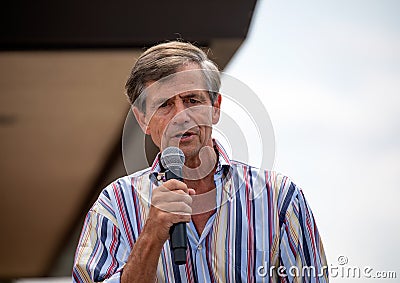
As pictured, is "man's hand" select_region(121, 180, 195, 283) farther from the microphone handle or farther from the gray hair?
the gray hair

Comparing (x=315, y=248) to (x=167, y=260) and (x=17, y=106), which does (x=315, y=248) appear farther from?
(x=17, y=106)

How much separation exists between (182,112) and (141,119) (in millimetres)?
205

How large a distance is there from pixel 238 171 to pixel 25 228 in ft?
25.6

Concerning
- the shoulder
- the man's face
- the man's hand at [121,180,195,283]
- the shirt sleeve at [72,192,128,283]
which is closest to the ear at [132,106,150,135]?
the man's face

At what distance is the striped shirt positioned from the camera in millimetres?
2051

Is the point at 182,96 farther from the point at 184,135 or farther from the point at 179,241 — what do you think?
the point at 179,241

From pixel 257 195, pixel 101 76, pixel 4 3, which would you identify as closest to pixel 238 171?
pixel 257 195

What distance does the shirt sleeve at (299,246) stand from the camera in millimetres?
2043

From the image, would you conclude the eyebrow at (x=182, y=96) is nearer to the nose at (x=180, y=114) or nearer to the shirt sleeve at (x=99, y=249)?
the nose at (x=180, y=114)

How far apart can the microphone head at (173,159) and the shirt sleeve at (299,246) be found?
1.02 ft

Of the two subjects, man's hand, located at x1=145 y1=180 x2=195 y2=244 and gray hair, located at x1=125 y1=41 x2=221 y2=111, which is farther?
gray hair, located at x1=125 y1=41 x2=221 y2=111

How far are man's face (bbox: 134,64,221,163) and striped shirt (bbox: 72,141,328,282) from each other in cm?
17

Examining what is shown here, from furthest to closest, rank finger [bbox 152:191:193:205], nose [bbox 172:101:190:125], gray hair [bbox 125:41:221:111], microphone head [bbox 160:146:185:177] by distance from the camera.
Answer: gray hair [bbox 125:41:221:111], nose [bbox 172:101:190:125], microphone head [bbox 160:146:185:177], finger [bbox 152:191:193:205]

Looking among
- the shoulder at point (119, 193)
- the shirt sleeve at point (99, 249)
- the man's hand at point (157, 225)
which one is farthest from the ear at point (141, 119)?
the man's hand at point (157, 225)
